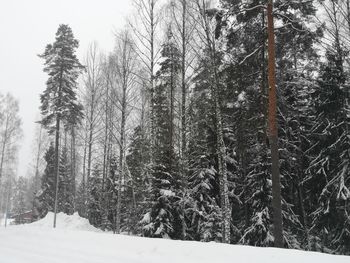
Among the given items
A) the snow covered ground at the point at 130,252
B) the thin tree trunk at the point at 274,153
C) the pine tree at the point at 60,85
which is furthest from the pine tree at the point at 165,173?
the pine tree at the point at 60,85

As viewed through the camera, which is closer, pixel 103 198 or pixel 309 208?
pixel 309 208

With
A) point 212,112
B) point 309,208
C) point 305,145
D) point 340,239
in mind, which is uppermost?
point 212,112

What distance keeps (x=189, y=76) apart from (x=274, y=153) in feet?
31.2

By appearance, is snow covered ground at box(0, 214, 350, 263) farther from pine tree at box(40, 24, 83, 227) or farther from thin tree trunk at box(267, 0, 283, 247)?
pine tree at box(40, 24, 83, 227)

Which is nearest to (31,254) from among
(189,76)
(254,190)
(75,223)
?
(254,190)

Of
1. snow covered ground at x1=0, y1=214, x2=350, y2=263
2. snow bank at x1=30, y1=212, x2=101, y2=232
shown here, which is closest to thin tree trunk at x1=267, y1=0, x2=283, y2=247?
snow covered ground at x1=0, y1=214, x2=350, y2=263

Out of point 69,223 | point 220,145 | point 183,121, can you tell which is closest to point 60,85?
point 69,223

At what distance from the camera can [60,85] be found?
31.3 meters

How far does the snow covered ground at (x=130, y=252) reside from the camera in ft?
27.0

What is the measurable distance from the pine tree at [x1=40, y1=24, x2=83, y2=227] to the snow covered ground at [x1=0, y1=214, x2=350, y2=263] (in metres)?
19.3

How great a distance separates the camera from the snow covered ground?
324 inches

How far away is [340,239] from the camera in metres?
17.4

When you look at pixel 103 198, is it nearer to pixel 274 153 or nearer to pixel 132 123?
pixel 132 123

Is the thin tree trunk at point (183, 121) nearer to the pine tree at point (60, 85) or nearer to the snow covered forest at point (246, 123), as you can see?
the snow covered forest at point (246, 123)
